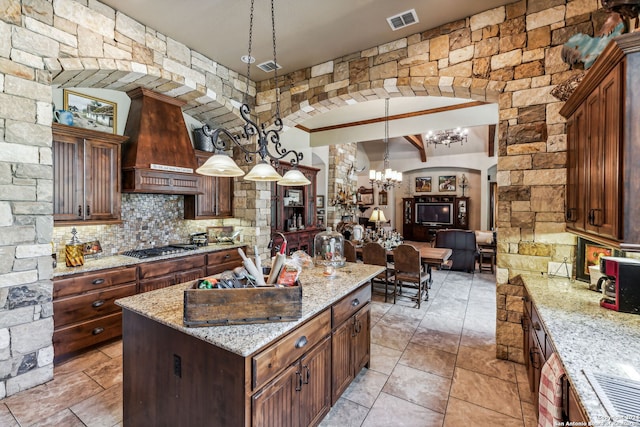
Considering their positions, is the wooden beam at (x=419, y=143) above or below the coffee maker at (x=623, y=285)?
above

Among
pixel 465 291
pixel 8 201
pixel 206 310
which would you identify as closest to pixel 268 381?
pixel 206 310

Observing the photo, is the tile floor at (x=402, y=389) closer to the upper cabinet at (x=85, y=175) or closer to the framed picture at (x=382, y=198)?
the upper cabinet at (x=85, y=175)

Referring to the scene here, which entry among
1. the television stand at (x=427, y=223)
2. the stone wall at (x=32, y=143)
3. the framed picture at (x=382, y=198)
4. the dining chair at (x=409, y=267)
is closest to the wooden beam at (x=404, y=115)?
the dining chair at (x=409, y=267)

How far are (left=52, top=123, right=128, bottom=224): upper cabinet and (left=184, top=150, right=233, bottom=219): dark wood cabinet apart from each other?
3.47ft

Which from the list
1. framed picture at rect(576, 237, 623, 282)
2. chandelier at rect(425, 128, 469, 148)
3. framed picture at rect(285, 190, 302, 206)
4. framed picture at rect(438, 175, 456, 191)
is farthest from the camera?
framed picture at rect(438, 175, 456, 191)

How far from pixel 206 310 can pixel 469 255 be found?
6323mm

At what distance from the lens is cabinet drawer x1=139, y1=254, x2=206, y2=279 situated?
3.34m

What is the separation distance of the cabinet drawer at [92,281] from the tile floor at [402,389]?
2.18ft

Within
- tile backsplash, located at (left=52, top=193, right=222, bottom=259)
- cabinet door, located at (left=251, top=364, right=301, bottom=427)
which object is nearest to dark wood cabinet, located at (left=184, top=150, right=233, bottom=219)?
tile backsplash, located at (left=52, top=193, right=222, bottom=259)

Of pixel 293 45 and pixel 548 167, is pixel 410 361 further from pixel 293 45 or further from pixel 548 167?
pixel 293 45

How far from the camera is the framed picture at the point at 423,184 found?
38.7 ft

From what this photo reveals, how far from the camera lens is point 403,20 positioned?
2.90 m

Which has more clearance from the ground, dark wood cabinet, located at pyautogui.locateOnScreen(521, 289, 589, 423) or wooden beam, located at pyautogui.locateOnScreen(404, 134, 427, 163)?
wooden beam, located at pyautogui.locateOnScreen(404, 134, 427, 163)

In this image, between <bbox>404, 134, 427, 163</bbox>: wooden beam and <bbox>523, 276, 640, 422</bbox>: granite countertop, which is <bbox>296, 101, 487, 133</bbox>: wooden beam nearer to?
<bbox>404, 134, 427, 163</bbox>: wooden beam
